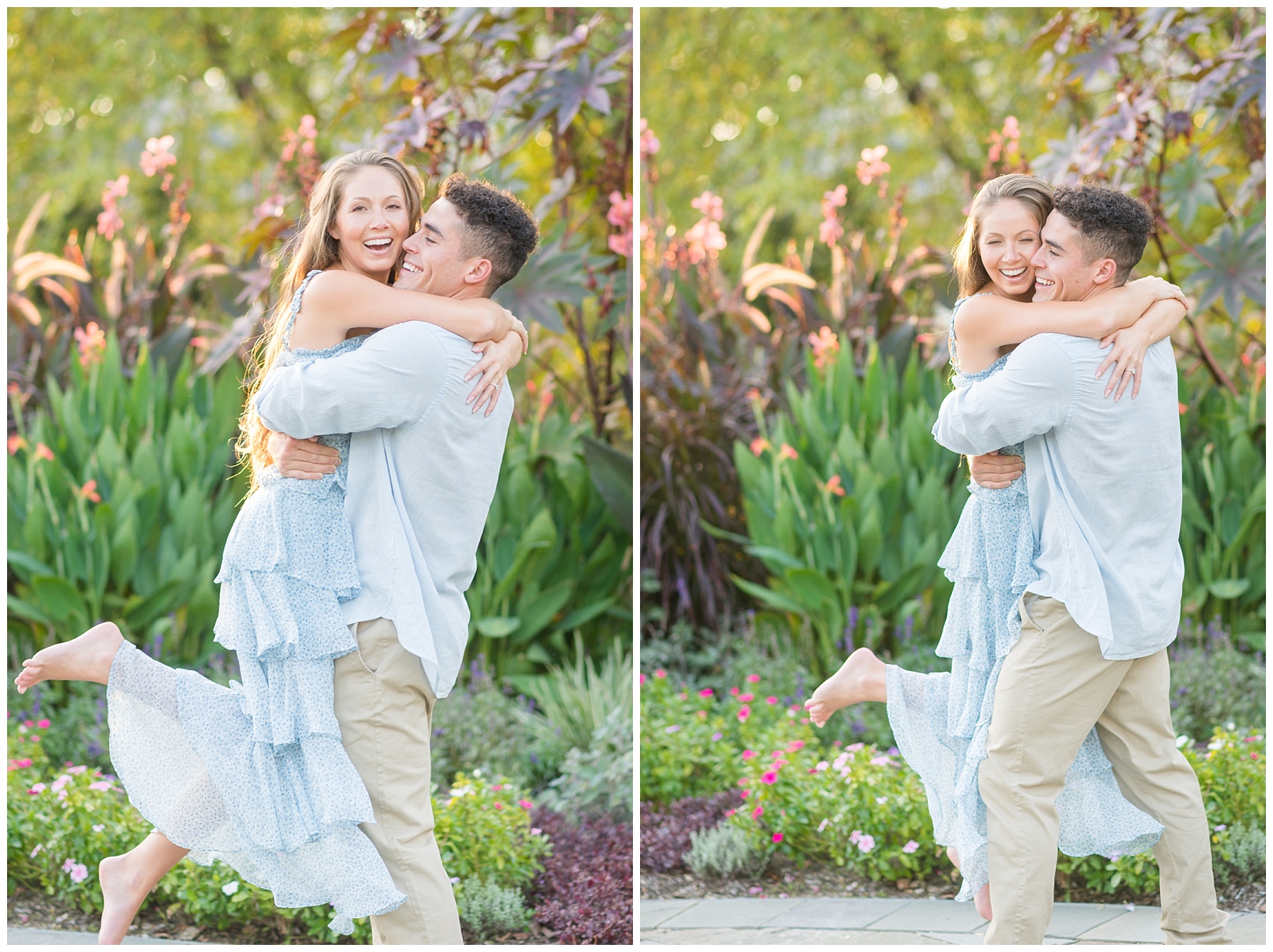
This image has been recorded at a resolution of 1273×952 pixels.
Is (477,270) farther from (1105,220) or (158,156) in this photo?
(158,156)

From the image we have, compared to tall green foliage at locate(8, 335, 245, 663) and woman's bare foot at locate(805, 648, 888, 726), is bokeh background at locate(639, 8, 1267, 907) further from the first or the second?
tall green foliage at locate(8, 335, 245, 663)

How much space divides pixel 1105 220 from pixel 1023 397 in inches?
15.5

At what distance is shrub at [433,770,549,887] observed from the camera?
9.64ft

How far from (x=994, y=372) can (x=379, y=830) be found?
147cm

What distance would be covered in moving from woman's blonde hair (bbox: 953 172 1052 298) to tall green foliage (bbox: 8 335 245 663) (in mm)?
2537

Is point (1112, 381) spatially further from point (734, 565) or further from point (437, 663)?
point (734, 565)

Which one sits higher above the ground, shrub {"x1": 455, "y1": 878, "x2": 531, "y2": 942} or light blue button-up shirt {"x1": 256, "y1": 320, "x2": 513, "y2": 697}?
light blue button-up shirt {"x1": 256, "y1": 320, "x2": 513, "y2": 697}

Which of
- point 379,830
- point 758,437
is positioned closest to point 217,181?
point 758,437

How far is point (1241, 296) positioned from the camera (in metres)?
3.85

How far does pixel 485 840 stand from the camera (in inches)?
116

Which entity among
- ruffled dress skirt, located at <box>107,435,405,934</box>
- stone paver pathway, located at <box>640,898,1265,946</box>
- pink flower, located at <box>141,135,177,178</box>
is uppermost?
pink flower, located at <box>141,135,177,178</box>

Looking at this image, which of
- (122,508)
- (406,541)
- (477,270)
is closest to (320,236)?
(477,270)

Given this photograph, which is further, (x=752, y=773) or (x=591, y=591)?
(x=591, y=591)

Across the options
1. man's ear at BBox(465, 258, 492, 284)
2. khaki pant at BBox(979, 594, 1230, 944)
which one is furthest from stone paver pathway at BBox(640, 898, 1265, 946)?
man's ear at BBox(465, 258, 492, 284)
